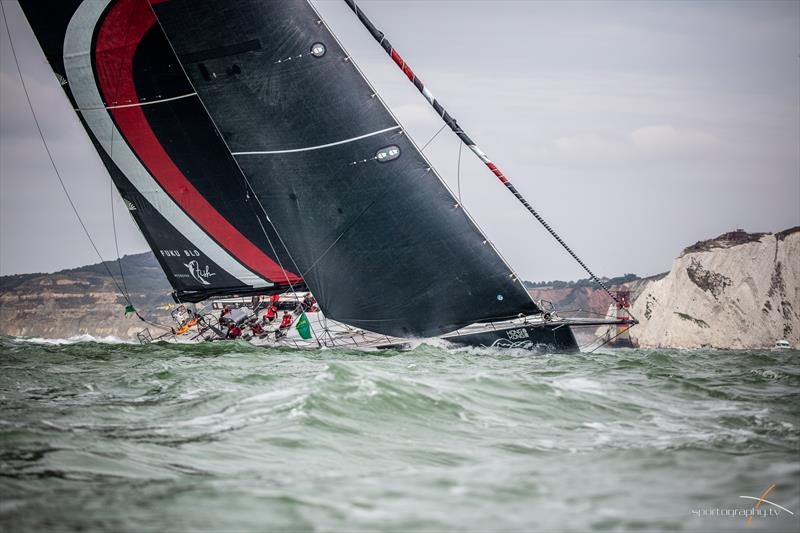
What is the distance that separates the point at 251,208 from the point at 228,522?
2013 cm

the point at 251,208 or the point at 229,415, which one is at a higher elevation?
the point at 251,208

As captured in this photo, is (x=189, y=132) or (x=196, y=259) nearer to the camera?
(x=189, y=132)

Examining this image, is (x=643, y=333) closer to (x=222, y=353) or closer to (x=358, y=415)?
(x=222, y=353)

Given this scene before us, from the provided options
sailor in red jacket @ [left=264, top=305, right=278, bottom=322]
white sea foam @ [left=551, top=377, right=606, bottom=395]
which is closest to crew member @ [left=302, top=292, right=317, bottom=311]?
sailor in red jacket @ [left=264, top=305, right=278, bottom=322]

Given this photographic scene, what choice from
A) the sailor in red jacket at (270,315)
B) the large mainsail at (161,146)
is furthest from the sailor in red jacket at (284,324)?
the large mainsail at (161,146)

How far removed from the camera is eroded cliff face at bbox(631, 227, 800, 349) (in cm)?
3872

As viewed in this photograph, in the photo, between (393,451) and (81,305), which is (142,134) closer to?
(393,451)

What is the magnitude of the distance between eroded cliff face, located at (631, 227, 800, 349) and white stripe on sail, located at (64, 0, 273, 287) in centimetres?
2522

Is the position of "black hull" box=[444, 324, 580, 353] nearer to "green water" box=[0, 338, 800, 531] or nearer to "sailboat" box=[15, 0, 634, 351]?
"sailboat" box=[15, 0, 634, 351]

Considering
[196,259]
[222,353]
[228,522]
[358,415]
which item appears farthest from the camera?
[196,259]

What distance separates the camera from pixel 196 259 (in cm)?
2712

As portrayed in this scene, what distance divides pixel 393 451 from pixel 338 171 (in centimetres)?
1280

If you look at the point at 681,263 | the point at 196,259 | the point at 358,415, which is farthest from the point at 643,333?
the point at 358,415

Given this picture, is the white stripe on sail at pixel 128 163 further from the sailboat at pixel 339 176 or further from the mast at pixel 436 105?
the mast at pixel 436 105
